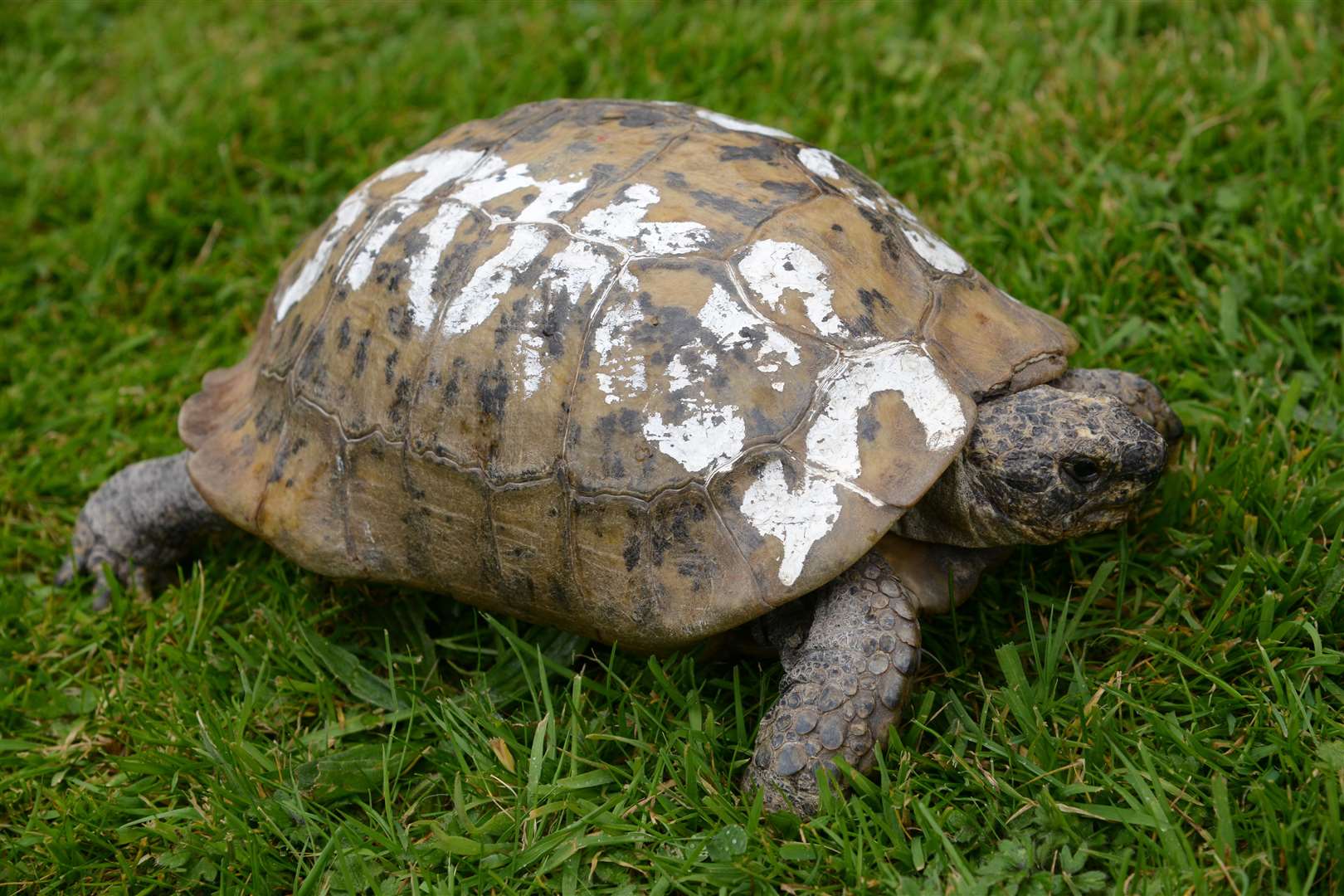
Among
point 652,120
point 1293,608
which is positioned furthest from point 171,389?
point 1293,608

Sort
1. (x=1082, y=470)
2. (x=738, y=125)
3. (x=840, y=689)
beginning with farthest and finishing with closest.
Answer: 1. (x=738, y=125)
2. (x=1082, y=470)
3. (x=840, y=689)

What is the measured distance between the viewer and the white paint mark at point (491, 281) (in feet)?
8.83

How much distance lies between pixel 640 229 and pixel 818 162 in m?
0.66

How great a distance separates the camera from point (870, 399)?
8.20 ft

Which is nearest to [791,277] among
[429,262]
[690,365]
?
[690,365]

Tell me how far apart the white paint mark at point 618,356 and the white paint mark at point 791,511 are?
1.18 ft

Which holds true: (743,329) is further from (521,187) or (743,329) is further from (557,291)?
(521,187)

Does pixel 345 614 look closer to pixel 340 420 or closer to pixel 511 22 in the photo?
pixel 340 420

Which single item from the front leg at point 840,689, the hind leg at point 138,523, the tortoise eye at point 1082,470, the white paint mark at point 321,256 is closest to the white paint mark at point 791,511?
the front leg at point 840,689

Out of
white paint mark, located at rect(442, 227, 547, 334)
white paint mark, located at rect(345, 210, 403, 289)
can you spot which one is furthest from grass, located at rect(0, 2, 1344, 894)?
white paint mark, located at rect(345, 210, 403, 289)

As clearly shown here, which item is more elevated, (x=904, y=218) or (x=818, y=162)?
(x=818, y=162)

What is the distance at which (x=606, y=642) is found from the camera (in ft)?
9.08

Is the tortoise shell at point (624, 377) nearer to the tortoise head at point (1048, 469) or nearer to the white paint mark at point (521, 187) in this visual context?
the white paint mark at point (521, 187)

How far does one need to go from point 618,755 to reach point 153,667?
1410 millimetres
